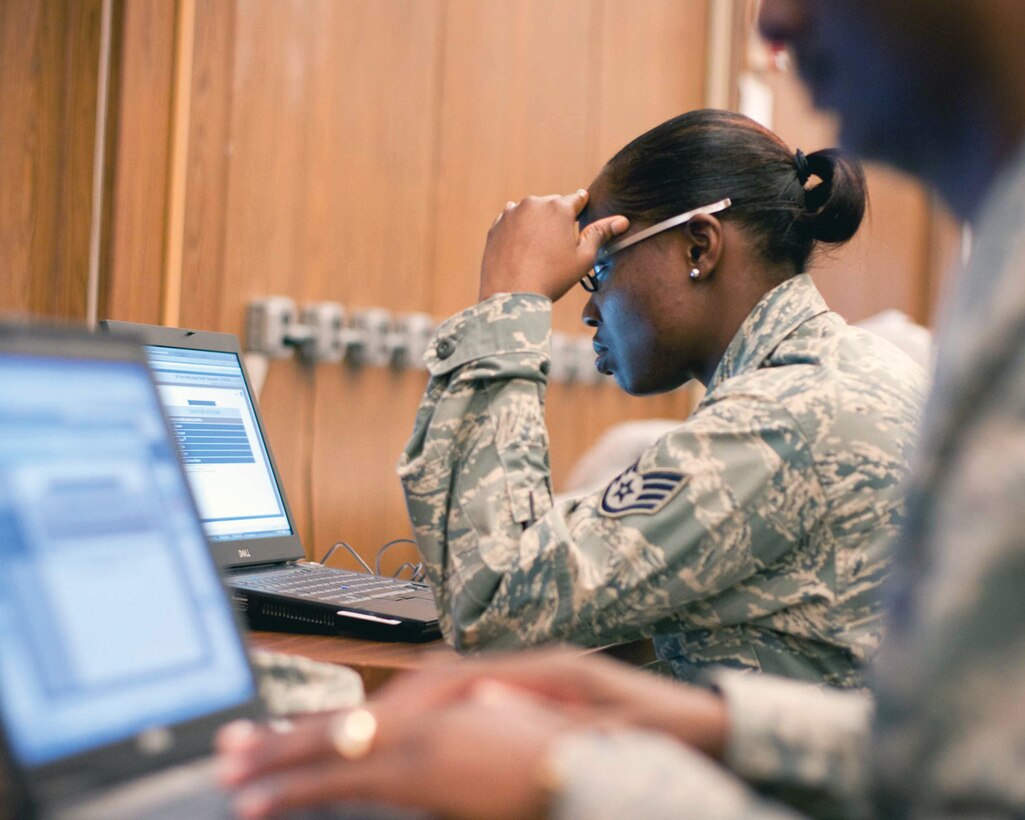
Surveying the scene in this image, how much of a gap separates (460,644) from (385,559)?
123cm

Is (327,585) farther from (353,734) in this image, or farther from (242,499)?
(353,734)

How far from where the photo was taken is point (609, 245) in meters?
1.47

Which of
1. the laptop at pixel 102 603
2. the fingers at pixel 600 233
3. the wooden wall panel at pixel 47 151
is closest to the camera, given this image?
the laptop at pixel 102 603

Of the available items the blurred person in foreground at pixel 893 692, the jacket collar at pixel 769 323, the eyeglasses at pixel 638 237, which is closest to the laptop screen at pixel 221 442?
the eyeglasses at pixel 638 237

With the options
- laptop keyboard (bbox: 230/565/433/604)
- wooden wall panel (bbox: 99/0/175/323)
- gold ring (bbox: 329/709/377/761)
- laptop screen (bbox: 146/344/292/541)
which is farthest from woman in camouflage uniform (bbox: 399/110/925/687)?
wooden wall panel (bbox: 99/0/175/323)

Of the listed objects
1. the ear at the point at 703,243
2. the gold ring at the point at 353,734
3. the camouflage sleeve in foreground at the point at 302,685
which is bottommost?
the camouflage sleeve in foreground at the point at 302,685

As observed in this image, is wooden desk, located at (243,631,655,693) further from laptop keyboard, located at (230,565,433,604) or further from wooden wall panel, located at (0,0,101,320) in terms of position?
wooden wall panel, located at (0,0,101,320)

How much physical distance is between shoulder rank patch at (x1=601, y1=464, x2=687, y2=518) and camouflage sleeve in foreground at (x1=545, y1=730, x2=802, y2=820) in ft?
1.95

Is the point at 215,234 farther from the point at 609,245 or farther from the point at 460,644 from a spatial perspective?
the point at 460,644

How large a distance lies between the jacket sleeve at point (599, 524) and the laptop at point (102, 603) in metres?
0.50

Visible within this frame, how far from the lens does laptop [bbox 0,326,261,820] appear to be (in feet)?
1.85

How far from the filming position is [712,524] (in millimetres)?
Answer: 1107

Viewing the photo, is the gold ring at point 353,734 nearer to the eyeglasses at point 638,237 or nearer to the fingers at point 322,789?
the fingers at point 322,789

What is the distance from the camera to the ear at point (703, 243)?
138 centimetres
